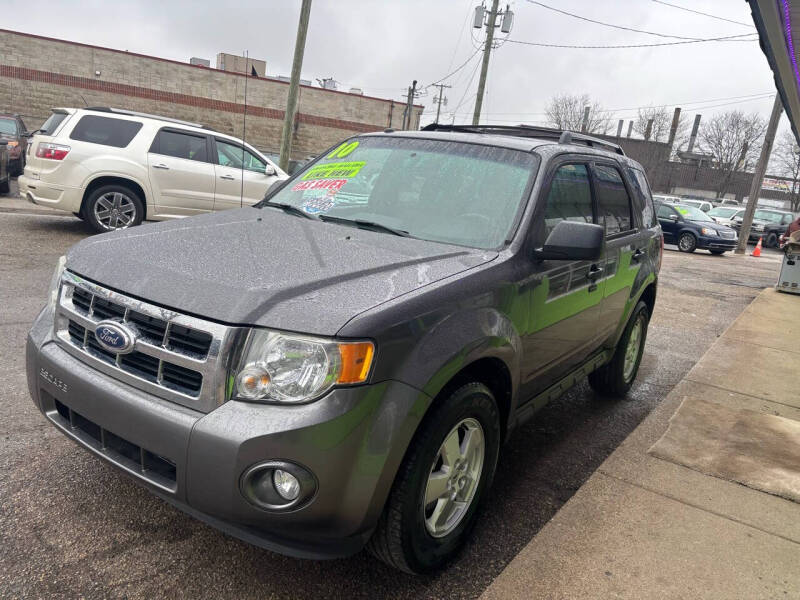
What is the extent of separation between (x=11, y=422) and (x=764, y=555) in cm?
376

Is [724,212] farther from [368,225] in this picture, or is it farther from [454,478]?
[454,478]

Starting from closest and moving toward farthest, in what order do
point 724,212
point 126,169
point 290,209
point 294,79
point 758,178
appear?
point 290,209, point 126,169, point 294,79, point 758,178, point 724,212

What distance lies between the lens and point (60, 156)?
8.32 metres

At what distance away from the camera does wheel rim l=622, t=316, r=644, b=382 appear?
191 inches

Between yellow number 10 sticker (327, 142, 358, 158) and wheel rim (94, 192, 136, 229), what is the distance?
577 cm

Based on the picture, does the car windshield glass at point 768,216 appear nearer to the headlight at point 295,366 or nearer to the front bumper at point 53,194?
the front bumper at point 53,194

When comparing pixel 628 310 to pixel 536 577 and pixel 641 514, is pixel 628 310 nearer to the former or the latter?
pixel 641 514

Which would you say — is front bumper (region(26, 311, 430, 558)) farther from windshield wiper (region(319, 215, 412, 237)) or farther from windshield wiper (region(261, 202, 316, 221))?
windshield wiper (region(261, 202, 316, 221))

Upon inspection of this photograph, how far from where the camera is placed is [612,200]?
4.09 m

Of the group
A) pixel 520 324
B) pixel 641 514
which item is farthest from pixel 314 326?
pixel 641 514

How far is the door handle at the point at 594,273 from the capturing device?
3527mm

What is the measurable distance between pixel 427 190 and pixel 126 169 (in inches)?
267

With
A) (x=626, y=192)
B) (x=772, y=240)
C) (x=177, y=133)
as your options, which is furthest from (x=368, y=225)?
(x=772, y=240)

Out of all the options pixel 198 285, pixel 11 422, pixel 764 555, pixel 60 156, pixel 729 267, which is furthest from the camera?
pixel 729 267
